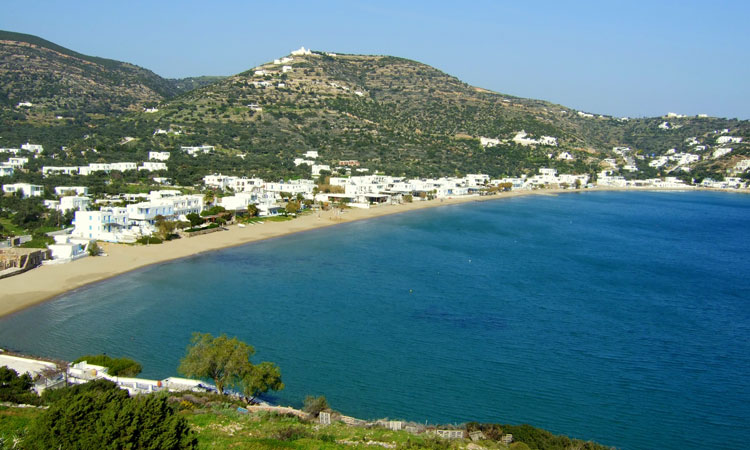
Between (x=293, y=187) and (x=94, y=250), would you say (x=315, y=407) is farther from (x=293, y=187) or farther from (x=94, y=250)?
(x=293, y=187)

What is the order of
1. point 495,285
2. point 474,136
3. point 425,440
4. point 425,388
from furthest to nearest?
point 474,136 → point 495,285 → point 425,388 → point 425,440

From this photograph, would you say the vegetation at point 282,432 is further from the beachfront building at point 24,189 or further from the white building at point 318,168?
the white building at point 318,168

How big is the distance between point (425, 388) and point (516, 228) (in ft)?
104

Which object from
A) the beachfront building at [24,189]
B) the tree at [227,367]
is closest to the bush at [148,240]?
the beachfront building at [24,189]

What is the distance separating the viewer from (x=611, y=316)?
2292cm

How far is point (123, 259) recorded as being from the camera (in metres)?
29.5

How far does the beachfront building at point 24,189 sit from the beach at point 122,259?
12.4m

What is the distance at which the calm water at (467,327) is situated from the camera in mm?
15305

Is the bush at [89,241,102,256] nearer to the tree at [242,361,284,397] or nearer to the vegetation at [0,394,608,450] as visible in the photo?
the tree at [242,361,284,397]

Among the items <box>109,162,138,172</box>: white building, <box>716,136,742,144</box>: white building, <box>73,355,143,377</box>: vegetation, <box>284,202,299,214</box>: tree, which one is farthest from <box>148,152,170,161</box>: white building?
<box>716,136,742,144</box>: white building

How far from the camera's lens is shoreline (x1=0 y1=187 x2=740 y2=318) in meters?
23.2

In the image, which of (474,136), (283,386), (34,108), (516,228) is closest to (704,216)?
(516,228)

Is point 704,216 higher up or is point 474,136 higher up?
point 474,136

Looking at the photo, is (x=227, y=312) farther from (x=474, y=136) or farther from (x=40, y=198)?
(x=474, y=136)
